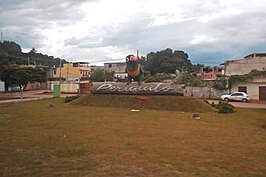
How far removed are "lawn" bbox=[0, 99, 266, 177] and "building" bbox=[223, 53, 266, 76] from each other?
33.4m

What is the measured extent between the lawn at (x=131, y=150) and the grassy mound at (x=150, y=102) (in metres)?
9.41

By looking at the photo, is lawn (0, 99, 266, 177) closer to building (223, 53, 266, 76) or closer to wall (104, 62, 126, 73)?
building (223, 53, 266, 76)

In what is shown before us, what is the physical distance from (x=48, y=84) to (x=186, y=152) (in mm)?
65596

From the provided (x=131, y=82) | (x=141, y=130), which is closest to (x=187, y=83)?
(x=131, y=82)

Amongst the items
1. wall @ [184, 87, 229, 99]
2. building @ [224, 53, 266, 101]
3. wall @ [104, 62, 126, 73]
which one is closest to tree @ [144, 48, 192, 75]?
wall @ [104, 62, 126, 73]

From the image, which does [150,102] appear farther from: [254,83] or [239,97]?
[254,83]

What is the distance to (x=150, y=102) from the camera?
26625 mm

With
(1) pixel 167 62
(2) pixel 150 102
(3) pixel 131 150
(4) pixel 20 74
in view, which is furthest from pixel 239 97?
(1) pixel 167 62

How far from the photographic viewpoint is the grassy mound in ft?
81.5

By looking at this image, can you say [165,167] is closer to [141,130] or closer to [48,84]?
[141,130]

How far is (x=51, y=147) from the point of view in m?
10.2

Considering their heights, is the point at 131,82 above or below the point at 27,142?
above

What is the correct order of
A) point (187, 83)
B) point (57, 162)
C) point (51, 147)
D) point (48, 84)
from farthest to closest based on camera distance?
point (48, 84), point (187, 83), point (51, 147), point (57, 162)

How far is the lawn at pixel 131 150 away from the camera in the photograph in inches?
295
